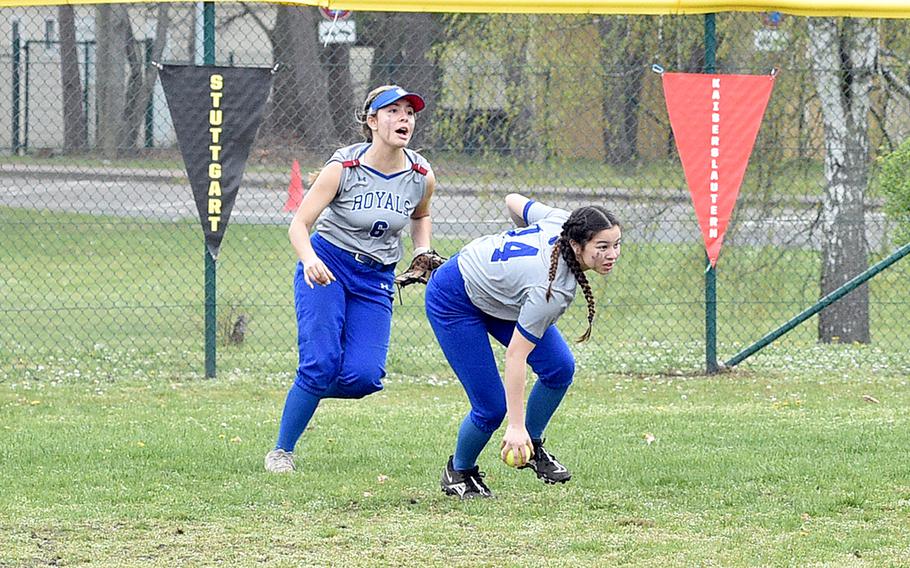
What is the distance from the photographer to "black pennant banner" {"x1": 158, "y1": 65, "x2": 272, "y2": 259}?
8.70m

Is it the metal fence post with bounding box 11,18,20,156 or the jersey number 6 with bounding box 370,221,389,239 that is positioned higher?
the metal fence post with bounding box 11,18,20,156

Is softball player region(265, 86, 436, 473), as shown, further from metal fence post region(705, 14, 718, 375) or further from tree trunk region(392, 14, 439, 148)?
tree trunk region(392, 14, 439, 148)

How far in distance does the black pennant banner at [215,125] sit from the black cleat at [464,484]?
3.53 meters

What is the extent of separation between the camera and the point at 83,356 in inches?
392

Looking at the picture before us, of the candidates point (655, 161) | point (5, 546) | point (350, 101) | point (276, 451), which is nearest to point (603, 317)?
point (655, 161)

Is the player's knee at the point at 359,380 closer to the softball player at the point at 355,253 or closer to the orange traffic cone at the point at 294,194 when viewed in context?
the softball player at the point at 355,253

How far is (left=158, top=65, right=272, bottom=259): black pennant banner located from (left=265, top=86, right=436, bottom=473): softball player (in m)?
2.61

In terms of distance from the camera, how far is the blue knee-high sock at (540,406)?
227 inches

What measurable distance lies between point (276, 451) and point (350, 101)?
514 centimetres

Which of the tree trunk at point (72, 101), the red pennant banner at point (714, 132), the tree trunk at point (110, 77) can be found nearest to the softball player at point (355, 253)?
the red pennant banner at point (714, 132)

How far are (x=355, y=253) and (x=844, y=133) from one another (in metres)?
5.62

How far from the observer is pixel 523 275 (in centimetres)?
523

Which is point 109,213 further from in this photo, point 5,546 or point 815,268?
point 5,546

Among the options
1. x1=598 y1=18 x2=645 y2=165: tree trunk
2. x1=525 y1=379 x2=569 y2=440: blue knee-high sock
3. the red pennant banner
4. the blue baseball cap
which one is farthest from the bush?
the blue baseball cap
